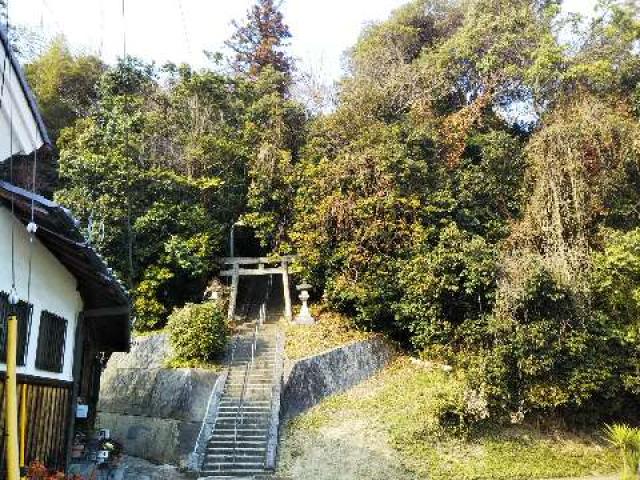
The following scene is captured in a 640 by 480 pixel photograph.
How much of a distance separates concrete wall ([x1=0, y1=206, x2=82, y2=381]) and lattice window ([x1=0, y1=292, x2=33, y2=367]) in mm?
97

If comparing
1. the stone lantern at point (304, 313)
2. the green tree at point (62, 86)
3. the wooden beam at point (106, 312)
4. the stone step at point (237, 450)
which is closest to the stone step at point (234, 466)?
the stone step at point (237, 450)

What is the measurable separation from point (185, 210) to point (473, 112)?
1226 cm

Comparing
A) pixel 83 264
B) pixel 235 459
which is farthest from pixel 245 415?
pixel 83 264

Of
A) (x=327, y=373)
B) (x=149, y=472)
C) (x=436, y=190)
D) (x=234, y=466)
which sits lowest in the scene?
(x=149, y=472)

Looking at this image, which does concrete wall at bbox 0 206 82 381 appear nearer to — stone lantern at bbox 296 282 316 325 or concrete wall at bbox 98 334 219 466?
concrete wall at bbox 98 334 219 466

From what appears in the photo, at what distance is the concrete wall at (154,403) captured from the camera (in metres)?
15.6

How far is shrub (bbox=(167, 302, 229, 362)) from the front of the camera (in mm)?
17547

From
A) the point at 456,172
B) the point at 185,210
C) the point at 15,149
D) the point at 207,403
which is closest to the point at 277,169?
the point at 185,210

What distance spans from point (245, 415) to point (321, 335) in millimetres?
4647

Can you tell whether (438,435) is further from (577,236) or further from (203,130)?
(203,130)

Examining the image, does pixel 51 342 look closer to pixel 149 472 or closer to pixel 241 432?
pixel 149 472

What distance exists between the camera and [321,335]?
19.8 meters

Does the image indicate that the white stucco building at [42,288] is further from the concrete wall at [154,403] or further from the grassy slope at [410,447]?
the grassy slope at [410,447]

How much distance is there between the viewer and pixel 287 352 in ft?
60.8
